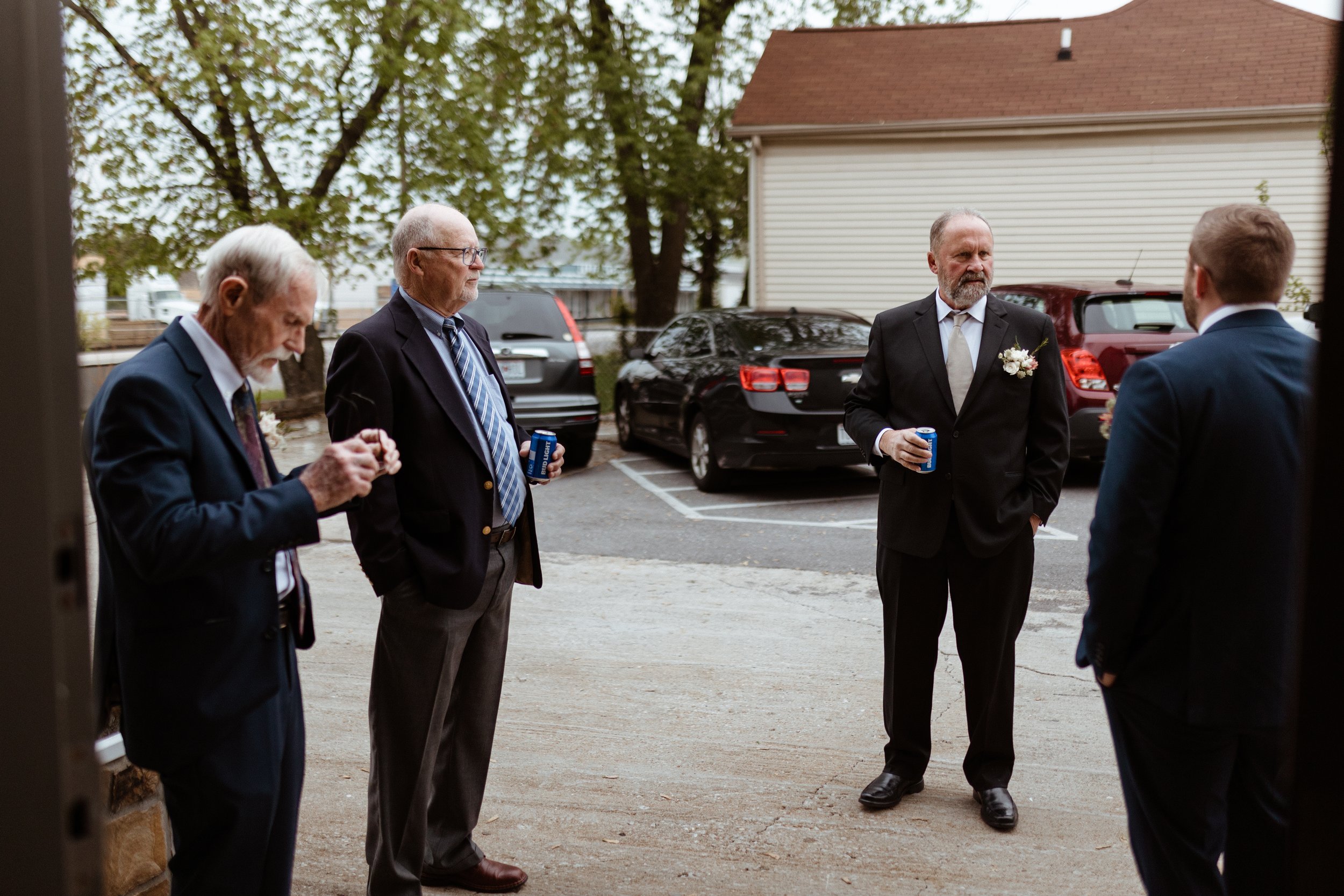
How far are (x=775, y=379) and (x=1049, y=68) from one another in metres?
10.9

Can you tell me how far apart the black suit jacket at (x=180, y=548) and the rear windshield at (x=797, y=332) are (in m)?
7.52

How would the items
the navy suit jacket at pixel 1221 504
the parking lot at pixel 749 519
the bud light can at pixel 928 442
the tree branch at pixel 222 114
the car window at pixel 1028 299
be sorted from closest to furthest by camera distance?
the navy suit jacket at pixel 1221 504, the bud light can at pixel 928 442, the parking lot at pixel 749 519, the car window at pixel 1028 299, the tree branch at pixel 222 114

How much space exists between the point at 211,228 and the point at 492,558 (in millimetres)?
12838

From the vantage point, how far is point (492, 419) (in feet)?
10.6

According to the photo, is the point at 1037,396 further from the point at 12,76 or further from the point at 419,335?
the point at 12,76

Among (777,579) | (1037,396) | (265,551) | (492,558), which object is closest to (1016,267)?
(777,579)

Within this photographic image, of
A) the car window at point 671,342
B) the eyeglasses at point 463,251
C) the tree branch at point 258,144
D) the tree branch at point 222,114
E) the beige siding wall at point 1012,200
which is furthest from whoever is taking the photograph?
the beige siding wall at point 1012,200

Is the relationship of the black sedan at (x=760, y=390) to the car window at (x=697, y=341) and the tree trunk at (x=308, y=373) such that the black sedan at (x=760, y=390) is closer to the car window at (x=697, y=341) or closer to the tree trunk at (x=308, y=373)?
the car window at (x=697, y=341)

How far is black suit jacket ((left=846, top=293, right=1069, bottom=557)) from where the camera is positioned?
374cm

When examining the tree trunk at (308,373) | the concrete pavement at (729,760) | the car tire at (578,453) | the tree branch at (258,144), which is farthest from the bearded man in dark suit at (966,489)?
the tree trunk at (308,373)

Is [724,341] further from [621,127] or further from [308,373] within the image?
[621,127]

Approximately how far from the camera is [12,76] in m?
1.33

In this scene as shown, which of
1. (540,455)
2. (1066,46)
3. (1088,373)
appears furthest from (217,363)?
(1066,46)

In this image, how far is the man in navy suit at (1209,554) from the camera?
2.18 meters
